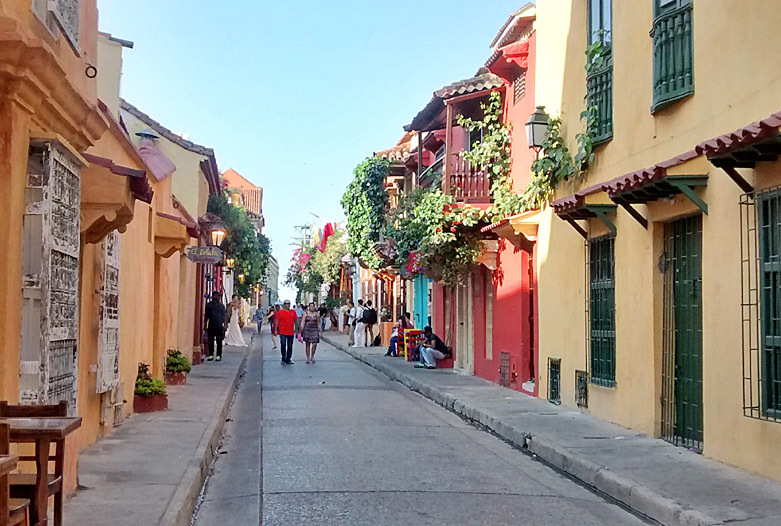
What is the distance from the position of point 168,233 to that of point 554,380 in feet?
23.2

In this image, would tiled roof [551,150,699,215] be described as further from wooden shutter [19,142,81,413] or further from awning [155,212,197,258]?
awning [155,212,197,258]

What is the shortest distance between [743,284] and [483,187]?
10.6 m

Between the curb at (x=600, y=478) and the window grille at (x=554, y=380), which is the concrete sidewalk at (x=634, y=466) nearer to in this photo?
the curb at (x=600, y=478)

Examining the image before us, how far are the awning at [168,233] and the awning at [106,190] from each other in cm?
683

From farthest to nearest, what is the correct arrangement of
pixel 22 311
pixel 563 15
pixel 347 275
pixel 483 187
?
pixel 347 275
pixel 483 187
pixel 563 15
pixel 22 311

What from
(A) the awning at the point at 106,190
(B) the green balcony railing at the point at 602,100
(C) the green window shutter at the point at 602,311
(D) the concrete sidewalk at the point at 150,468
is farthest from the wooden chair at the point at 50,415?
(B) the green balcony railing at the point at 602,100

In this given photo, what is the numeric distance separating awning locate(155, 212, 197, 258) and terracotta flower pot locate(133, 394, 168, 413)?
313cm

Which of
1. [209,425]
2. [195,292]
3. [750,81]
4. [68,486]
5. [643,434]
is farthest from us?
[195,292]

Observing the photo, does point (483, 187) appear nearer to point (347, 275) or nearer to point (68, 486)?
point (68, 486)

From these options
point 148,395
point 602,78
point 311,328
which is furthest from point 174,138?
point 602,78

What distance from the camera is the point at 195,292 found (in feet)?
89.8

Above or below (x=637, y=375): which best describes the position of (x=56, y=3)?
above

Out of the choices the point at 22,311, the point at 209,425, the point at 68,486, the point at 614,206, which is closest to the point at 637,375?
the point at 614,206

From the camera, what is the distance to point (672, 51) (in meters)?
10.4
